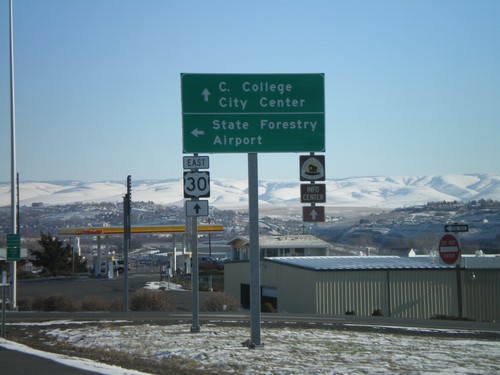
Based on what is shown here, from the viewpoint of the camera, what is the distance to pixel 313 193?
63.6 ft

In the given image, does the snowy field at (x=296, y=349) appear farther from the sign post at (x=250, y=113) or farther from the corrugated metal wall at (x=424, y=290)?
the corrugated metal wall at (x=424, y=290)

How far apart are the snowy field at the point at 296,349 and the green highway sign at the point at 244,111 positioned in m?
3.83

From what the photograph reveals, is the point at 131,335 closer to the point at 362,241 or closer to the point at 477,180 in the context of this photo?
the point at 362,241

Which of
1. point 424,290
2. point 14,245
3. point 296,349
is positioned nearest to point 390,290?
point 424,290

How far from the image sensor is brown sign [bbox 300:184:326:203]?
19.4 metres

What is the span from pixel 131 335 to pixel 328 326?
19.2 feet

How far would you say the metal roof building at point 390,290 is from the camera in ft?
109

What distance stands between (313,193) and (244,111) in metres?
5.86

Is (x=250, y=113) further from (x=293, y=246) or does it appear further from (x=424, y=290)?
(x=293, y=246)

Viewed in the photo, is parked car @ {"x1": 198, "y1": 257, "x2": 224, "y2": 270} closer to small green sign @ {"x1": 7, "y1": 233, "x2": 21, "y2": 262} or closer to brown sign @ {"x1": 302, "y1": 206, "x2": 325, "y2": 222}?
small green sign @ {"x1": 7, "y1": 233, "x2": 21, "y2": 262}

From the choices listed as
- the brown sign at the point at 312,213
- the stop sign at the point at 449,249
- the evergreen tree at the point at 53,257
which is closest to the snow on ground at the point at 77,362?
the brown sign at the point at 312,213

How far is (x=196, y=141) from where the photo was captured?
1412cm

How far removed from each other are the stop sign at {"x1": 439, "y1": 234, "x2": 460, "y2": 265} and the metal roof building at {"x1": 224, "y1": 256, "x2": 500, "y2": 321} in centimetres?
1010

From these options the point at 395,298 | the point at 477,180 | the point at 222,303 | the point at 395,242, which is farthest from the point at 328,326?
the point at 477,180
